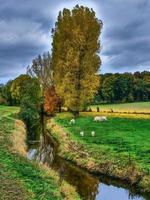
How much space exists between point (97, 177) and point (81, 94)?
41.5 m

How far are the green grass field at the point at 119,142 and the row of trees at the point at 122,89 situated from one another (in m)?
72.8

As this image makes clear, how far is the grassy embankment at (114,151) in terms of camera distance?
29.8 meters

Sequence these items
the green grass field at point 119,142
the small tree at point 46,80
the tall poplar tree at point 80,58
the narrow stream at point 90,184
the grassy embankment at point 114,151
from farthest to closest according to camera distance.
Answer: the small tree at point 46,80 < the tall poplar tree at point 80,58 < the green grass field at point 119,142 < the grassy embankment at point 114,151 < the narrow stream at point 90,184

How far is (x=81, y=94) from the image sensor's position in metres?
72.9

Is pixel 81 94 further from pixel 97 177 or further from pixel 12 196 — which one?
pixel 12 196

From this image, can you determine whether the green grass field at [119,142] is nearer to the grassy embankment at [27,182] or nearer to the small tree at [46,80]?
the grassy embankment at [27,182]

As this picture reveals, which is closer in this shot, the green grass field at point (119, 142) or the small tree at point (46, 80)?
the green grass field at point (119, 142)

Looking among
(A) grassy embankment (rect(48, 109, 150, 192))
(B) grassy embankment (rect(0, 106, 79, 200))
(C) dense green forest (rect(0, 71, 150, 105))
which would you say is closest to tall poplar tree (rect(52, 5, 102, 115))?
(A) grassy embankment (rect(48, 109, 150, 192))

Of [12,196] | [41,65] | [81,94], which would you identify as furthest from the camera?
[41,65]

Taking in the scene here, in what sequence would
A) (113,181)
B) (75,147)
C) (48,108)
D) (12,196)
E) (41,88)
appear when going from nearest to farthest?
1. (12,196)
2. (113,181)
3. (75,147)
4. (48,108)
5. (41,88)

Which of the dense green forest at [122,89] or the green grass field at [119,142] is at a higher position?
the dense green forest at [122,89]

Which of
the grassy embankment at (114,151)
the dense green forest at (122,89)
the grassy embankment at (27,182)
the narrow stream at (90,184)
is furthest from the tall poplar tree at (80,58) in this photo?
the dense green forest at (122,89)

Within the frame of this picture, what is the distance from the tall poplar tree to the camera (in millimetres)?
71125

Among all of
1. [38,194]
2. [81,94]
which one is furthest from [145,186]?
[81,94]
